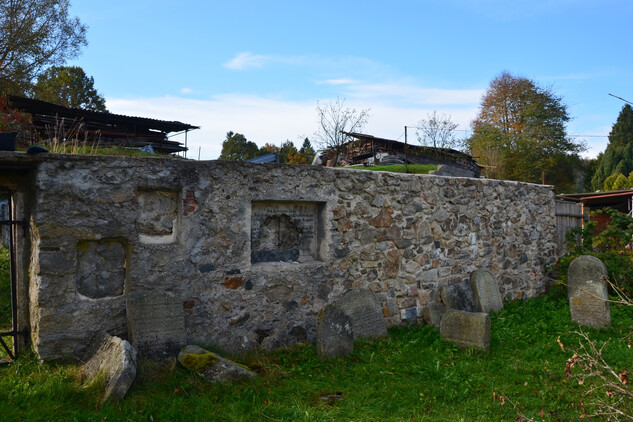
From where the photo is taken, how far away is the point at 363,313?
597cm

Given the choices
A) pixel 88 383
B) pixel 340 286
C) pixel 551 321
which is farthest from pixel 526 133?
pixel 88 383

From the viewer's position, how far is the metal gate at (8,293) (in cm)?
467

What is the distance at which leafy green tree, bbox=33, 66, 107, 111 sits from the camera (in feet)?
99.1

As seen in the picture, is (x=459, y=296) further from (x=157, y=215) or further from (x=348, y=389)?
(x=157, y=215)

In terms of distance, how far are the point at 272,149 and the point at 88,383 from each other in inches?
1307

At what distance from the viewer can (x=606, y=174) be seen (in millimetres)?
32875

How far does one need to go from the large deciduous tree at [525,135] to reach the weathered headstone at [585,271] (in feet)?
77.7

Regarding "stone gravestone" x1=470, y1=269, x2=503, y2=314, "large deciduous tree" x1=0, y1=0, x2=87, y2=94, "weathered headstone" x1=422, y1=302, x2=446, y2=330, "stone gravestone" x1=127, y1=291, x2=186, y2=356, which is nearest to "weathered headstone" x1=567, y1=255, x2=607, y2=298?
"stone gravestone" x1=470, y1=269, x2=503, y2=314

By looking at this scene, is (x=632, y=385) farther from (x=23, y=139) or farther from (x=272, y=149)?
(x=272, y=149)

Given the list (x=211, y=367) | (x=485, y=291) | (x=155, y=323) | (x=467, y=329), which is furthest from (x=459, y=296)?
(x=155, y=323)

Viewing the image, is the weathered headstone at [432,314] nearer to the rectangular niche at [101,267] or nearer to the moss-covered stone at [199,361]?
the moss-covered stone at [199,361]

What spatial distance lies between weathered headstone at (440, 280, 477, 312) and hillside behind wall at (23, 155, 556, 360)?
0.16 metres

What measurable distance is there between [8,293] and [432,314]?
21.6ft

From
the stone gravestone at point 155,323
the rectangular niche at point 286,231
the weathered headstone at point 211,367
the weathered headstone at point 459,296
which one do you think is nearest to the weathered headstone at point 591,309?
the weathered headstone at point 459,296
